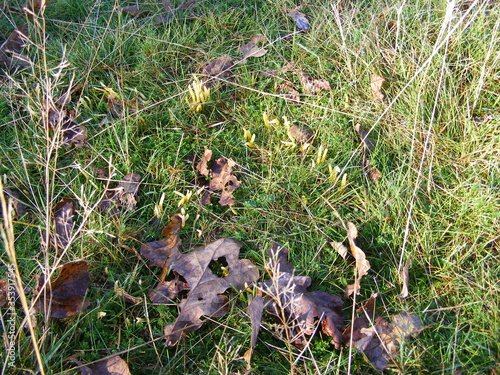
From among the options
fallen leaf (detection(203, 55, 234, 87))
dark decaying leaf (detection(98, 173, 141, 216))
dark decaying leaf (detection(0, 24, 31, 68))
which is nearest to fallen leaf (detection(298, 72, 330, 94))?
fallen leaf (detection(203, 55, 234, 87))

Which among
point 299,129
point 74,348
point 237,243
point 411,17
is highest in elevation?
point 411,17

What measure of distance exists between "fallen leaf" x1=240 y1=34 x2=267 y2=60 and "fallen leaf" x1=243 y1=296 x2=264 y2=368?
1943mm

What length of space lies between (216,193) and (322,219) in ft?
2.10

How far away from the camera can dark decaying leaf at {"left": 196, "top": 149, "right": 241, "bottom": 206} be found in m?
2.63

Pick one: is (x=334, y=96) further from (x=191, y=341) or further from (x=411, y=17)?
(x=191, y=341)

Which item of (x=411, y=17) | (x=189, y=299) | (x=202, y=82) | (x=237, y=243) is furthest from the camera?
(x=411, y=17)

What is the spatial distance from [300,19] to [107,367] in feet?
9.23

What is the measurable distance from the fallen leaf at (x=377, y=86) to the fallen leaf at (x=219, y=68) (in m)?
1.01

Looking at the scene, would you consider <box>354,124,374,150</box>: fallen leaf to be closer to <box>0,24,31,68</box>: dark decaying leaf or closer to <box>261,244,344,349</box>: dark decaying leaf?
Answer: <box>261,244,344,349</box>: dark decaying leaf

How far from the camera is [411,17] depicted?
338 cm

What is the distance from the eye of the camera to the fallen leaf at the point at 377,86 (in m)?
3.03

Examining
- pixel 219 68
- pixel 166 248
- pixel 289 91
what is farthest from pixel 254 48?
pixel 166 248

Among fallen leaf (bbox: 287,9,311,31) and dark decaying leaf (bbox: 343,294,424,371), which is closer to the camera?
dark decaying leaf (bbox: 343,294,424,371)

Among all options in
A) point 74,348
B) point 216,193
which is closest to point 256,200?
point 216,193
